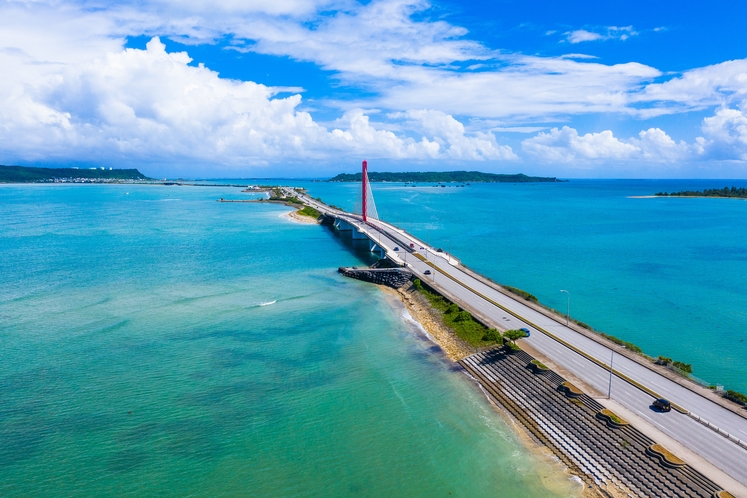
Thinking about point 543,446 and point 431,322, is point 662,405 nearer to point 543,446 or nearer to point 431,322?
point 543,446

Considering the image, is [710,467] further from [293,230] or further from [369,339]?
[293,230]

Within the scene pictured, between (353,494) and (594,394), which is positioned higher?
(594,394)

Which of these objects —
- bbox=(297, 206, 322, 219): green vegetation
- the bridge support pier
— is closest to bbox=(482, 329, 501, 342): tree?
the bridge support pier

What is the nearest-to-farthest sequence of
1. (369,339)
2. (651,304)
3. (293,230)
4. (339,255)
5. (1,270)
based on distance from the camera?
(369,339), (651,304), (1,270), (339,255), (293,230)

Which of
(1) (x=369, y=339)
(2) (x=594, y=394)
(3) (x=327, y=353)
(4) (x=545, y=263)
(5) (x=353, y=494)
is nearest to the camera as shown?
(5) (x=353, y=494)

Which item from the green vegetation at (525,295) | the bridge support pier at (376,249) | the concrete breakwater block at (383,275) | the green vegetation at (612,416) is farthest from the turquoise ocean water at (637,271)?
the green vegetation at (612,416)

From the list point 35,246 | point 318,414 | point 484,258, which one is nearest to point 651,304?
point 484,258

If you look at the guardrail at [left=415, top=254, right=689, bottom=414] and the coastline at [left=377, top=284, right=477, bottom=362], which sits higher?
the guardrail at [left=415, top=254, right=689, bottom=414]

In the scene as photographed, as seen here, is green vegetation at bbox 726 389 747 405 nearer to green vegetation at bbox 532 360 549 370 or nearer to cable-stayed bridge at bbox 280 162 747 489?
cable-stayed bridge at bbox 280 162 747 489
